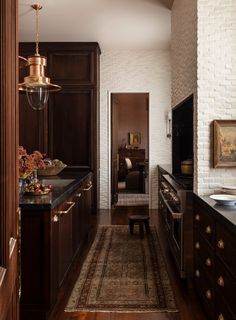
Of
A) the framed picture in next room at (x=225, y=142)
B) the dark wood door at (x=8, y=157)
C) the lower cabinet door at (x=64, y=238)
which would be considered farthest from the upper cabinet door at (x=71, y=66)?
the dark wood door at (x=8, y=157)

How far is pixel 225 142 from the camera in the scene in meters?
3.27

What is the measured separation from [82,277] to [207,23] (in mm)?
2591

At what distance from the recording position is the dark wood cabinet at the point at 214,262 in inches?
80.4

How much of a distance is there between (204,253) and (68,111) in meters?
4.64

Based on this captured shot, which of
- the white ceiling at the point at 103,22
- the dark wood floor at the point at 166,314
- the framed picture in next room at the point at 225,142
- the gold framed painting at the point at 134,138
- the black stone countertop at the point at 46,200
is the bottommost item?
the dark wood floor at the point at 166,314

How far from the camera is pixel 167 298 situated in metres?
3.14

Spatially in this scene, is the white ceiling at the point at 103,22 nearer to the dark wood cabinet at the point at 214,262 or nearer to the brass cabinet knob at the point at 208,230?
the dark wood cabinet at the point at 214,262

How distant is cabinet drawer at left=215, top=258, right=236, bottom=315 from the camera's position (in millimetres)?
1981

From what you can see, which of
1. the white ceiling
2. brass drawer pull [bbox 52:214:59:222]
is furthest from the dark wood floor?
the white ceiling

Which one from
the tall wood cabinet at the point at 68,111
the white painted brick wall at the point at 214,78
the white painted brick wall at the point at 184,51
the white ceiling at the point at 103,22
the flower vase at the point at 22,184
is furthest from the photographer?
the tall wood cabinet at the point at 68,111

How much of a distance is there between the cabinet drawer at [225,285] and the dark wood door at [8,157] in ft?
4.01

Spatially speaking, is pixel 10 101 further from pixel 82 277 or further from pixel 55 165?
pixel 55 165

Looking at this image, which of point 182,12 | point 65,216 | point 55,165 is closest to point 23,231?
point 65,216

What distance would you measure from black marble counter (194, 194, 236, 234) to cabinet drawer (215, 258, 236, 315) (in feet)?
0.89
